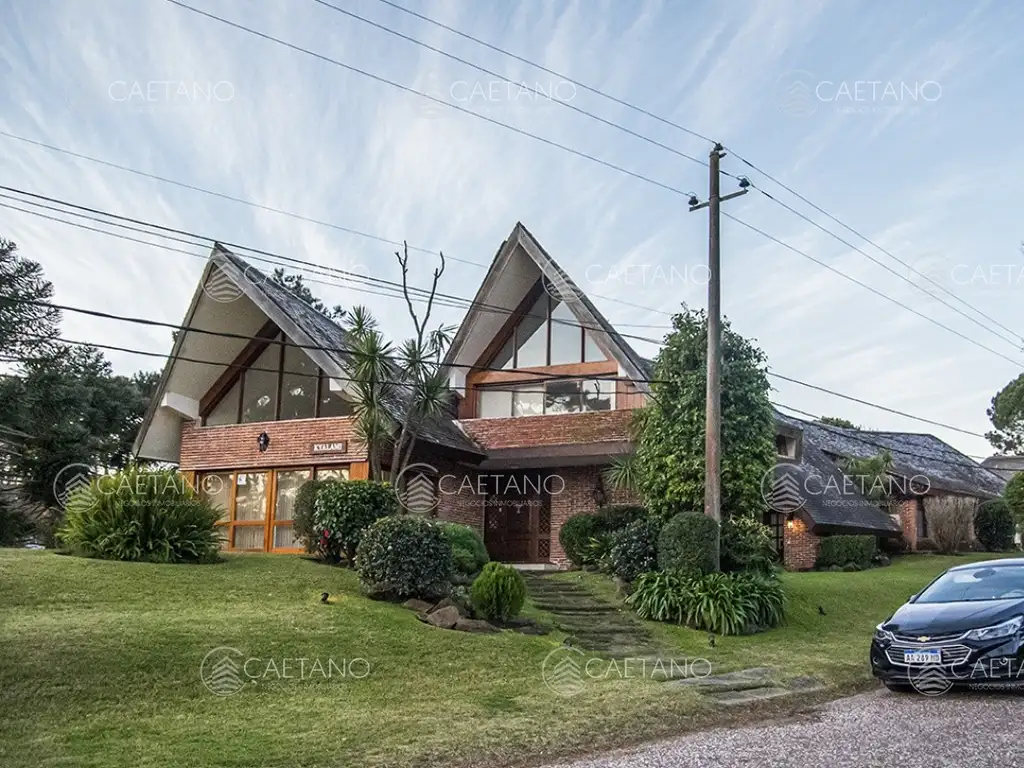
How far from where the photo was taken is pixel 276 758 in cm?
670

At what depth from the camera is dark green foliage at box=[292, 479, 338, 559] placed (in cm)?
1517

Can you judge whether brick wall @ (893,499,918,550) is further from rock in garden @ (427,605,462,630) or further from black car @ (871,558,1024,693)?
rock in garden @ (427,605,462,630)

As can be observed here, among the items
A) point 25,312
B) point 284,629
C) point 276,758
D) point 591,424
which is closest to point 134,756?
point 276,758

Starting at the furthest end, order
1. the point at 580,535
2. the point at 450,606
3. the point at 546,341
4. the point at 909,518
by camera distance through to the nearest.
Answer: the point at 909,518
the point at 546,341
the point at 580,535
the point at 450,606

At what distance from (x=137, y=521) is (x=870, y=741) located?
1054 centimetres

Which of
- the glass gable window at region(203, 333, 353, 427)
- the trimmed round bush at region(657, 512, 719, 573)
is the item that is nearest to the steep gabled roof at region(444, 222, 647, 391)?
the glass gable window at region(203, 333, 353, 427)

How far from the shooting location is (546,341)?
69.9ft

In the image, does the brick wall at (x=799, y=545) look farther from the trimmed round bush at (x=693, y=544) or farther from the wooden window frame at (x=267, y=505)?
the wooden window frame at (x=267, y=505)

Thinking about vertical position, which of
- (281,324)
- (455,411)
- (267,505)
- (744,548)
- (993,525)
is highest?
(281,324)

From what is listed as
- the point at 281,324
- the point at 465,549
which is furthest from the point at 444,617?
the point at 281,324

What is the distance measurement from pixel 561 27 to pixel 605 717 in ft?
26.0

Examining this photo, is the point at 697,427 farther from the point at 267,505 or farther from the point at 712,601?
the point at 267,505

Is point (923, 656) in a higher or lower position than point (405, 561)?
lower

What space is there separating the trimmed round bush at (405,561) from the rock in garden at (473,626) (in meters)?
1.14
